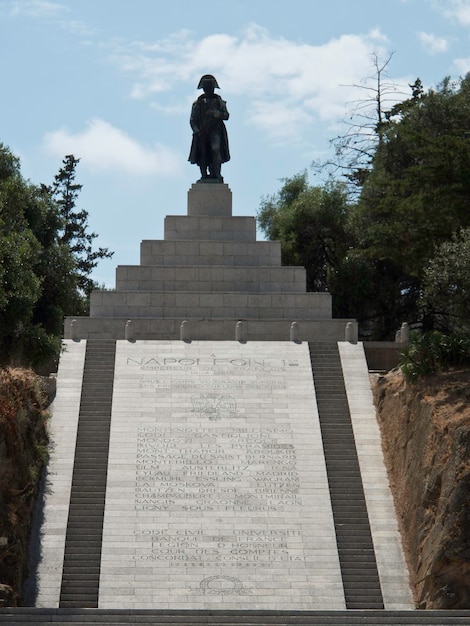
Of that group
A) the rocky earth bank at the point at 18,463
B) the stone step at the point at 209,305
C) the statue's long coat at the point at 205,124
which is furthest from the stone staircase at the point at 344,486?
the statue's long coat at the point at 205,124

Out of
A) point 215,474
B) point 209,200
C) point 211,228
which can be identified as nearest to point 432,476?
point 215,474

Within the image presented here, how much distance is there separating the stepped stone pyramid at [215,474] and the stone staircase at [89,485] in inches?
1.7

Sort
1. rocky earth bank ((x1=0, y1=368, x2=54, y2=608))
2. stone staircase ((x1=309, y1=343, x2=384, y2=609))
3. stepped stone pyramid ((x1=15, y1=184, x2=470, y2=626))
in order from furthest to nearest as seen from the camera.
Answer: stone staircase ((x1=309, y1=343, x2=384, y2=609)), rocky earth bank ((x1=0, y1=368, x2=54, y2=608)), stepped stone pyramid ((x1=15, y1=184, x2=470, y2=626))

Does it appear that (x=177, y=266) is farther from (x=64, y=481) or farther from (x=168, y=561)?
(x=168, y=561)

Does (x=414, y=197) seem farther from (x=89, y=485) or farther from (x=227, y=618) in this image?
(x=227, y=618)

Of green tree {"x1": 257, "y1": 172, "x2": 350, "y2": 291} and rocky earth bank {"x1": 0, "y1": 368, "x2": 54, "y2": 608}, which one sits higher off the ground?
green tree {"x1": 257, "y1": 172, "x2": 350, "y2": 291}

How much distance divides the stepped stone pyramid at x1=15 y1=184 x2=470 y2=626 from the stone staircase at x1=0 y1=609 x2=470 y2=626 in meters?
0.03

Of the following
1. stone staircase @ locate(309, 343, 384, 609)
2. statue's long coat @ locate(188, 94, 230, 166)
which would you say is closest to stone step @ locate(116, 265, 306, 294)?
statue's long coat @ locate(188, 94, 230, 166)

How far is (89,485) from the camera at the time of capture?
34.7 meters

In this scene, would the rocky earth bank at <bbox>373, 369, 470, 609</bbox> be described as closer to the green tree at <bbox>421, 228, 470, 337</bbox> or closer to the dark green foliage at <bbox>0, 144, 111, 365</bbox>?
the green tree at <bbox>421, 228, 470, 337</bbox>

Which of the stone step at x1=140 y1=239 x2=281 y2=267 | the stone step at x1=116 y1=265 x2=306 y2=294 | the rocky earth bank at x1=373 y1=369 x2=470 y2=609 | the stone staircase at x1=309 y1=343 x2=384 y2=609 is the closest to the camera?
the rocky earth bank at x1=373 y1=369 x2=470 y2=609

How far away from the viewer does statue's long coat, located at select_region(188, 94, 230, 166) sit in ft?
160

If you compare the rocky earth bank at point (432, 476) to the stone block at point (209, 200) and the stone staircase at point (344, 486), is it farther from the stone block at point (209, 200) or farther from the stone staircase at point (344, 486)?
the stone block at point (209, 200)

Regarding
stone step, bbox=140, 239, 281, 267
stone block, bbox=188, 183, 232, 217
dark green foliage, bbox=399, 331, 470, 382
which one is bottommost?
dark green foliage, bbox=399, 331, 470, 382
